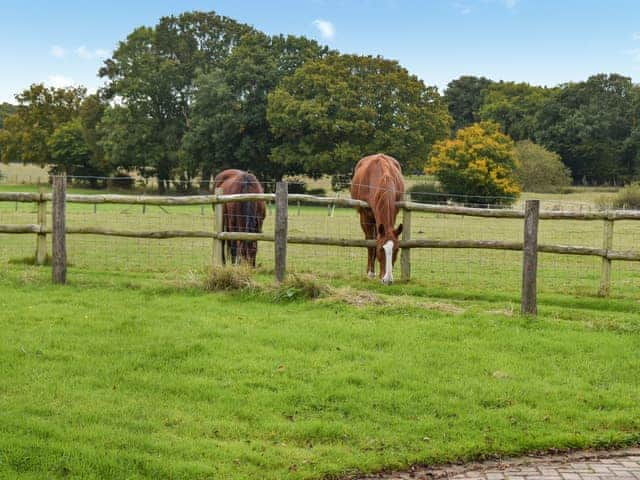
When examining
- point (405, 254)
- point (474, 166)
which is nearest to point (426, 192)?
point (474, 166)

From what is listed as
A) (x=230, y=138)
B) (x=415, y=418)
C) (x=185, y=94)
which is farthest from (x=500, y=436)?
(x=185, y=94)

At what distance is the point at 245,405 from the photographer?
208 inches

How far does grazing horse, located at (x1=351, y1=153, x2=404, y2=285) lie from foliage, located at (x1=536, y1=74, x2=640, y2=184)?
169 ft

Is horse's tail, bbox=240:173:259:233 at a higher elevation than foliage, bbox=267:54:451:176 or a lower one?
lower

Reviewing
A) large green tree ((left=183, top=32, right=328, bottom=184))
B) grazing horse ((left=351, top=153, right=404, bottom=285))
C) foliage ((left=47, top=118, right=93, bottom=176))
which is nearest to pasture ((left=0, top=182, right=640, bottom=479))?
grazing horse ((left=351, top=153, right=404, bottom=285))

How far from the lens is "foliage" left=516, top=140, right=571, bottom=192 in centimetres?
5084

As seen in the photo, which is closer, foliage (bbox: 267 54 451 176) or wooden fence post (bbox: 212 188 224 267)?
wooden fence post (bbox: 212 188 224 267)

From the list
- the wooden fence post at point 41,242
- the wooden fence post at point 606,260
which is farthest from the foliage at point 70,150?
the wooden fence post at point 606,260

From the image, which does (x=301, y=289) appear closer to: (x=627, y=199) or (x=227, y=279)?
(x=227, y=279)

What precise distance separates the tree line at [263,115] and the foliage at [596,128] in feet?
0.36

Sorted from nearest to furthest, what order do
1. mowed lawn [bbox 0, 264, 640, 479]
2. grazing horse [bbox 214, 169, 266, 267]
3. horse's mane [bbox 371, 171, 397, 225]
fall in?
mowed lawn [bbox 0, 264, 640, 479] < horse's mane [bbox 371, 171, 397, 225] < grazing horse [bbox 214, 169, 266, 267]

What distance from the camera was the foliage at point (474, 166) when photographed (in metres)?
42.2

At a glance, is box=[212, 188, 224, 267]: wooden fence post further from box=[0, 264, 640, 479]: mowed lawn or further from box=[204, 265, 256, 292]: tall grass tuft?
box=[0, 264, 640, 479]: mowed lawn

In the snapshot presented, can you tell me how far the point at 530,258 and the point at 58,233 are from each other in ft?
21.2
